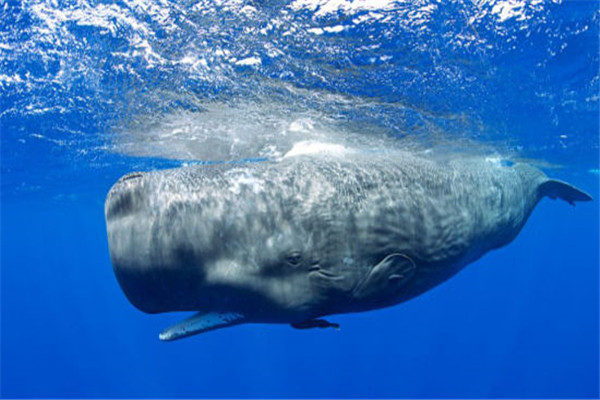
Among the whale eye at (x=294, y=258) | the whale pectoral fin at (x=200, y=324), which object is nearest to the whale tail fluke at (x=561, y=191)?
the whale eye at (x=294, y=258)

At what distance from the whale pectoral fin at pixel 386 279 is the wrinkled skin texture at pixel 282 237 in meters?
0.01

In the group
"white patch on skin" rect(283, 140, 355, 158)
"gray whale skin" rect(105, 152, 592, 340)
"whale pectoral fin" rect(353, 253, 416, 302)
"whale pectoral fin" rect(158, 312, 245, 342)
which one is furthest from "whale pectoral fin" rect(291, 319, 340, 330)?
"white patch on skin" rect(283, 140, 355, 158)

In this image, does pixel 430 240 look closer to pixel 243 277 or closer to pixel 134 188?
pixel 243 277

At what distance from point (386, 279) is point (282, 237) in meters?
1.07

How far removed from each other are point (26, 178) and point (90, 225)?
122 ft

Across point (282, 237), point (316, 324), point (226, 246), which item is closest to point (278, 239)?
point (282, 237)

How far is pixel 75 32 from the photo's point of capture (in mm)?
6863

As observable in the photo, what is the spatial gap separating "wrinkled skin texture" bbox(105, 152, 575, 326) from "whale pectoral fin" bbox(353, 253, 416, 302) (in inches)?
0.4

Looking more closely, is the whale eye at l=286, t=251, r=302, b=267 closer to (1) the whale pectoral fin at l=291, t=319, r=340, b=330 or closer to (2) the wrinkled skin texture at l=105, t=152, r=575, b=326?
(2) the wrinkled skin texture at l=105, t=152, r=575, b=326

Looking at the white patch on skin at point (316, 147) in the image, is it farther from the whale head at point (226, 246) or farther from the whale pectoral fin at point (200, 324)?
the whale pectoral fin at point (200, 324)

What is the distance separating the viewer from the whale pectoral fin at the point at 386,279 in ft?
11.7

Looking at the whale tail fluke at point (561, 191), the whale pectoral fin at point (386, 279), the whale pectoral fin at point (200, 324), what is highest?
the whale tail fluke at point (561, 191)

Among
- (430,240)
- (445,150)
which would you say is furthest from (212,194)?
(445,150)

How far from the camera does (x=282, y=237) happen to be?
3.28m
